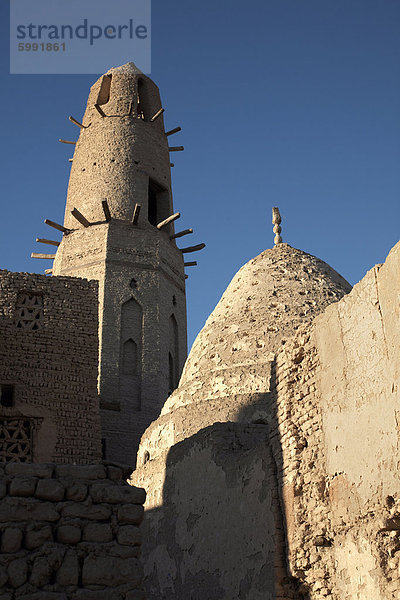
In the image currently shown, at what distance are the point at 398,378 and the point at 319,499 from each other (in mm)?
1514

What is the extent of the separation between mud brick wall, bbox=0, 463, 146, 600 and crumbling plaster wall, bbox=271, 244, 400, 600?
5.76 feet

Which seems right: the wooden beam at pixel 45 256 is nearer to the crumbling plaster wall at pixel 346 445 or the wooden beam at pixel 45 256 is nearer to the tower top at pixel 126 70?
the tower top at pixel 126 70

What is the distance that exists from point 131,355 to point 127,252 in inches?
124

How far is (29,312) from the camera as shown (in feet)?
40.0

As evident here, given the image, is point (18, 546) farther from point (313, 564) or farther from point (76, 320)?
point (76, 320)

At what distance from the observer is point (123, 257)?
19922mm

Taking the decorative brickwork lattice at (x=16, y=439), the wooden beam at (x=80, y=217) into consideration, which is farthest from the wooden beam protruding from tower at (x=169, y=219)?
the decorative brickwork lattice at (x=16, y=439)

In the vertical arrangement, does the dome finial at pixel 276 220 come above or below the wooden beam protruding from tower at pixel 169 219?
below

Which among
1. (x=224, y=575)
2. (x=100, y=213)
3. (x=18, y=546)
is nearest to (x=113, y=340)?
(x=100, y=213)

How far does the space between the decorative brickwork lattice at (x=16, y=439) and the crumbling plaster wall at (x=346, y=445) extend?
5653mm

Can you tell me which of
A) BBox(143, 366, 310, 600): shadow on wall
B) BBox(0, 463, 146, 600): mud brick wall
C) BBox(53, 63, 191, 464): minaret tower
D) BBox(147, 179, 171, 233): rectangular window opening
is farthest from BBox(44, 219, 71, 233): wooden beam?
BBox(0, 463, 146, 600): mud brick wall

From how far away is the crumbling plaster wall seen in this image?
16.6ft

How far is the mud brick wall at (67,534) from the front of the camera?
14.2 ft

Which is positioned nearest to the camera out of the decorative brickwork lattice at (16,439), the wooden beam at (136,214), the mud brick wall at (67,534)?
the mud brick wall at (67,534)
